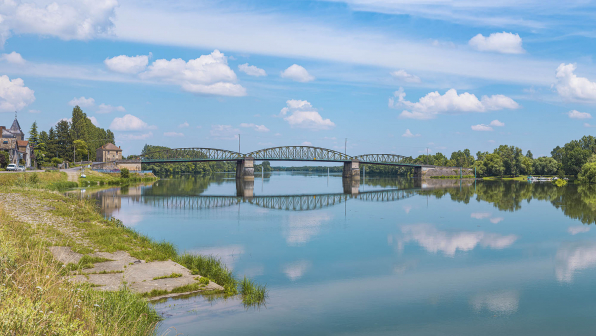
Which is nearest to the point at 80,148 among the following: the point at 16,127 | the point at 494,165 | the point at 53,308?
the point at 16,127

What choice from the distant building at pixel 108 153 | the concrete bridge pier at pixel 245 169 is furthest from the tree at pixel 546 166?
the distant building at pixel 108 153

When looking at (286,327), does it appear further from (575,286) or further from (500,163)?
(500,163)

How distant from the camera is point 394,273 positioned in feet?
65.4

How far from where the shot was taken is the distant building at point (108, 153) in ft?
458

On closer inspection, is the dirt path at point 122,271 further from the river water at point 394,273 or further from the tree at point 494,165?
the tree at point 494,165

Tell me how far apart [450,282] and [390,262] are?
4099 mm

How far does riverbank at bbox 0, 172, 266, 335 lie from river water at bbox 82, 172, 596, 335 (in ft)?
3.70

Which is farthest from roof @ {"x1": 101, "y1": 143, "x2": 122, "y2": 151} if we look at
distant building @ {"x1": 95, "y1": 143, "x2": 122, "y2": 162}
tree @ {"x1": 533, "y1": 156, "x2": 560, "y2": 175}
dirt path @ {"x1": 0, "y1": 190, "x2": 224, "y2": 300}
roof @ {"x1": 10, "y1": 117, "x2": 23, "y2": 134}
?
tree @ {"x1": 533, "y1": 156, "x2": 560, "y2": 175}

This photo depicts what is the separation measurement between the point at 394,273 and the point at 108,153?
13883 cm

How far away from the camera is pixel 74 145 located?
11956cm

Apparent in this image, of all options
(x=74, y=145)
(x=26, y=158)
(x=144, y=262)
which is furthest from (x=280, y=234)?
(x=74, y=145)

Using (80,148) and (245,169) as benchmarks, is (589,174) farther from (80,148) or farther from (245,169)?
(80,148)

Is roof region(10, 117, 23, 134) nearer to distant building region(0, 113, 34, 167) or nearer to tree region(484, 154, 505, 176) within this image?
distant building region(0, 113, 34, 167)

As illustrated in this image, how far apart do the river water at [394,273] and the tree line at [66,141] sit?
92.3 m
